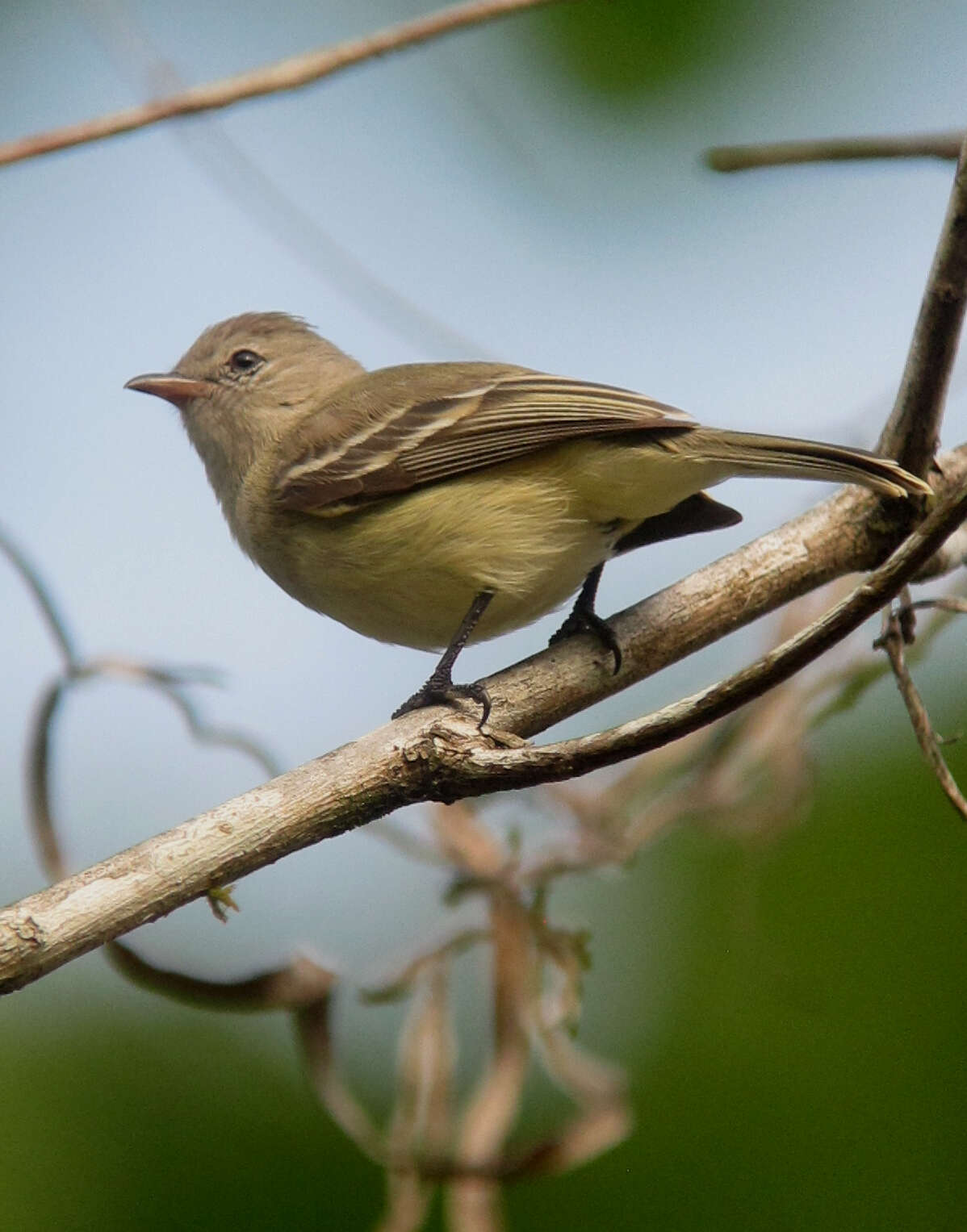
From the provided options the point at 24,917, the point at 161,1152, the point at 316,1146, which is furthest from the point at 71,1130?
the point at 24,917

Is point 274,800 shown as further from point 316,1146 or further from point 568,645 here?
point 316,1146

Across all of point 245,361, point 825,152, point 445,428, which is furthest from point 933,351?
point 245,361

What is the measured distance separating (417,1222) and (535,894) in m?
0.77

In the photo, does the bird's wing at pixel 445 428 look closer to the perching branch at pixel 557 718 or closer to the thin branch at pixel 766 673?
the perching branch at pixel 557 718

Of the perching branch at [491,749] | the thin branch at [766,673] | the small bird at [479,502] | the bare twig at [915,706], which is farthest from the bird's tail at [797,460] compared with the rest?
the thin branch at [766,673]

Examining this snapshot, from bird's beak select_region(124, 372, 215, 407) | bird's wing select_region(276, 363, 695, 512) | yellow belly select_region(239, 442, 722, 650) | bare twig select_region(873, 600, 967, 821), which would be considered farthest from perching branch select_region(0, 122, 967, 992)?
bird's beak select_region(124, 372, 215, 407)

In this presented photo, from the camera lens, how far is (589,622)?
11.3 feet

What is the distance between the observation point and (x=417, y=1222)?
3.01 metres

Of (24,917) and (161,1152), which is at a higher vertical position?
(24,917)

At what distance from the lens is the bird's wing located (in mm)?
3701

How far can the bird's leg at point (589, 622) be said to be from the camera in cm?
312

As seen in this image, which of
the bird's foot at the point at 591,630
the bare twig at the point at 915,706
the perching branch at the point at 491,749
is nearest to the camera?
the perching branch at the point at 491,749

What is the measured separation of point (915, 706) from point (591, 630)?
864 millimetres

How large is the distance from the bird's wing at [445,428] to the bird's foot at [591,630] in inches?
19.5
